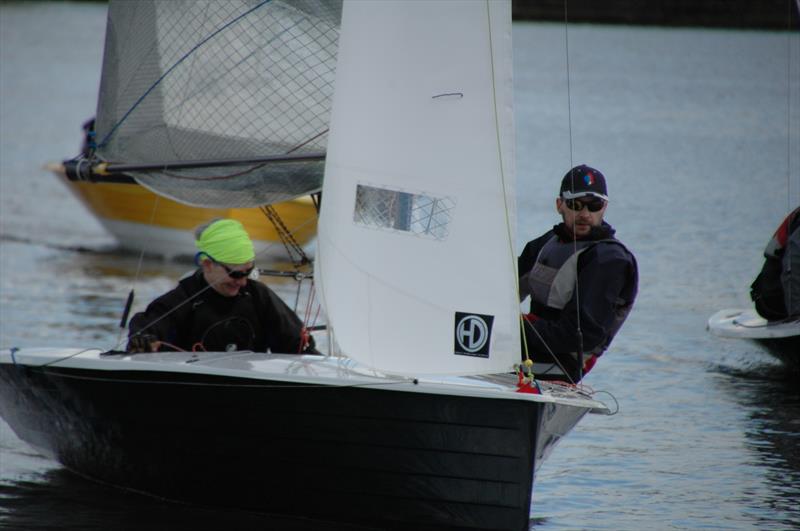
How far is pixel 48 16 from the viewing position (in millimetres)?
73125

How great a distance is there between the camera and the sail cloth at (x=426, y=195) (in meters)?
6.42

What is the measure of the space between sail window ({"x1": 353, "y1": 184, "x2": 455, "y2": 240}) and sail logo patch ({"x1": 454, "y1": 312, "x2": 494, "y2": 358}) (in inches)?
14.0

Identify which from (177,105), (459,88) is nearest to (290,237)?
(177,105)

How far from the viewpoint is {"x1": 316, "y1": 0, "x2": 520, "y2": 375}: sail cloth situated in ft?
21.1

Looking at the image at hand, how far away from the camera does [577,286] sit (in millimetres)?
7027

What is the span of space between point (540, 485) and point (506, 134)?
3.03 metres

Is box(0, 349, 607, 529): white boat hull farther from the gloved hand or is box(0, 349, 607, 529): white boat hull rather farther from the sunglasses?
the sunglasses

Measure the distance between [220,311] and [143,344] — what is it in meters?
0.43

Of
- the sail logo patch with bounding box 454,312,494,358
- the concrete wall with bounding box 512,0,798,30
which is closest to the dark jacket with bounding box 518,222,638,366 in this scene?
the sail logo patch with bounding box 454,312,494,358

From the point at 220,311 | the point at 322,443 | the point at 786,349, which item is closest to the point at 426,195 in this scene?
the point at 322,443

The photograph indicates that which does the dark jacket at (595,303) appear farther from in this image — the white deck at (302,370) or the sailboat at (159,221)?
the sailboat at (159,221)

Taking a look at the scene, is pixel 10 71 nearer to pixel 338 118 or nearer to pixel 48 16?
pixel 48 16

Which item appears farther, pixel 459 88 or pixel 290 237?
pixel 290 237

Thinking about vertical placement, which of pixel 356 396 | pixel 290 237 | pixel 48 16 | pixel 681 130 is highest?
pixel 48 16
